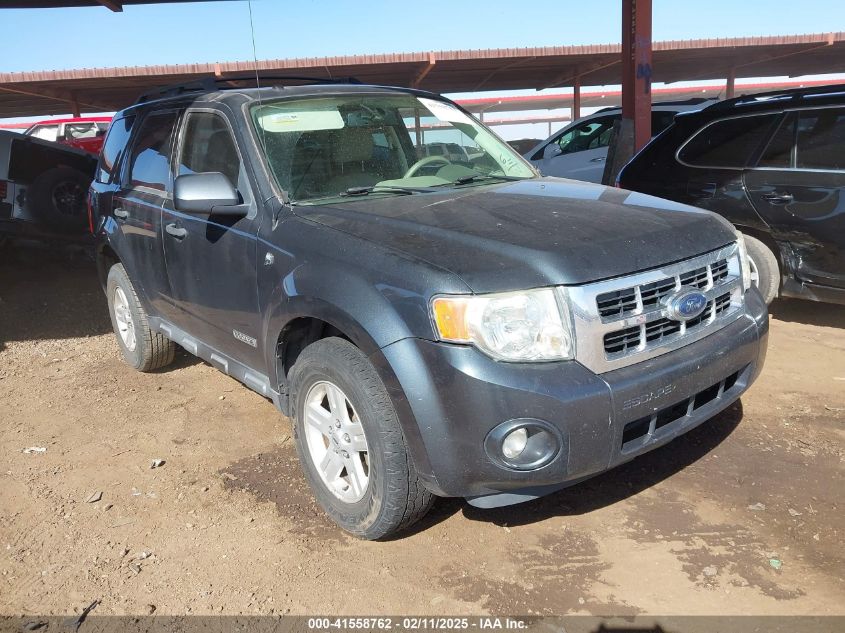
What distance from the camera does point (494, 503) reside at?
2.49 metres

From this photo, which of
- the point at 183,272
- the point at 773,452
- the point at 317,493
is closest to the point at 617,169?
the point at 773,452

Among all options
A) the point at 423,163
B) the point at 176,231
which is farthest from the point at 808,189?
the point at 176,231

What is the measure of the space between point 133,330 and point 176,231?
4.85 feet

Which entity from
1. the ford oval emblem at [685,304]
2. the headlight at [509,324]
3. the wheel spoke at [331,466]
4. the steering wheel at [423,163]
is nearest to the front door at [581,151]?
the steering wheel at [423,163]

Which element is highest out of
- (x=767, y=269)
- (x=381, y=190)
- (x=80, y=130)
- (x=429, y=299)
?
(x=80, y=130)

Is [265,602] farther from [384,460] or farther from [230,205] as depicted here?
[230,205]

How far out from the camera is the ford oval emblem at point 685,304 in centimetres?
254

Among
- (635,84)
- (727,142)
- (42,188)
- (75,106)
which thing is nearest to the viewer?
(727,142)

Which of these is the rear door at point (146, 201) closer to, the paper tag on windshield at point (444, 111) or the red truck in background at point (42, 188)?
the paper tag on windshield at point (444, 111)

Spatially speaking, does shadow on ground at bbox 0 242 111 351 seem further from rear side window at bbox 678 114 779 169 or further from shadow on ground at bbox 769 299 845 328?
shadow on ground at bbox 769 299 845 328

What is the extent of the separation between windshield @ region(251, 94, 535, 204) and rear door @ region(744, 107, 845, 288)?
2220 mm

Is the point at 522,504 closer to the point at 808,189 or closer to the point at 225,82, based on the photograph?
the point at 225,82

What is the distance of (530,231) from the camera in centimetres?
258

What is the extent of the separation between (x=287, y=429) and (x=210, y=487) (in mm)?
673
